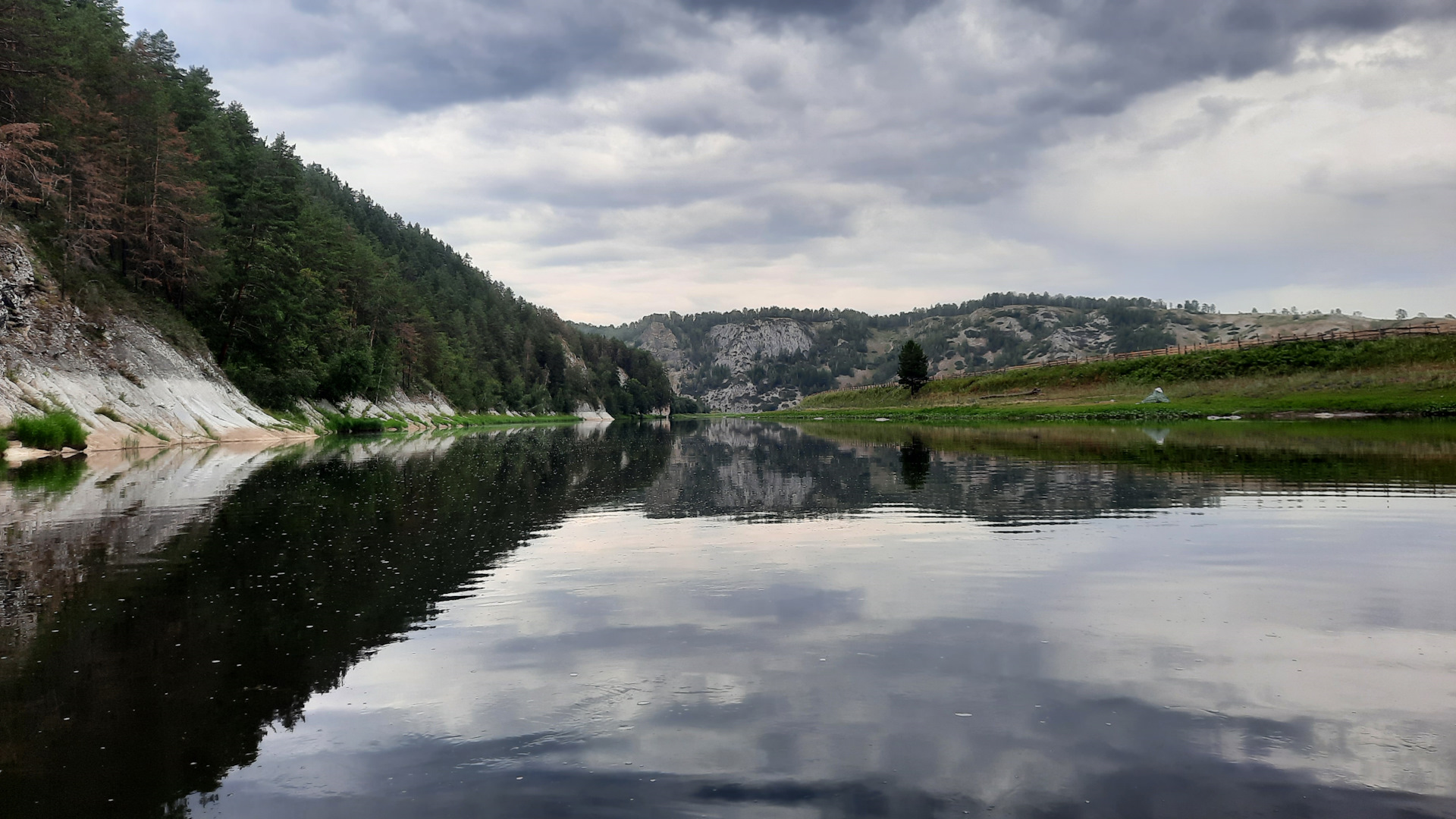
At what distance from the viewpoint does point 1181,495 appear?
25359mm

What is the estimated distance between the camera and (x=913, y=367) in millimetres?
153125

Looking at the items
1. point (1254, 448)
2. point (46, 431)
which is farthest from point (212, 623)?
point (1254, 448)

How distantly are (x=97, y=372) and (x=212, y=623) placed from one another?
5445 cm

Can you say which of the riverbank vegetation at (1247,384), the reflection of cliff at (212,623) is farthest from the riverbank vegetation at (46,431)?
the riverbank vegetation at (1247,384)

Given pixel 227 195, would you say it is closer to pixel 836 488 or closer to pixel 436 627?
pixel 836 488


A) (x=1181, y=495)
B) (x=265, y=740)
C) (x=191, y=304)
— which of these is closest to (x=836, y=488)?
(x=1181, y=495)

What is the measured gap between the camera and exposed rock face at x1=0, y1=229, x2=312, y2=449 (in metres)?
48.3

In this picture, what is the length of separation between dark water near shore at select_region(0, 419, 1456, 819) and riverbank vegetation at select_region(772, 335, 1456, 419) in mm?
59986

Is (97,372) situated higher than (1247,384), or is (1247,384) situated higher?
(97,372)

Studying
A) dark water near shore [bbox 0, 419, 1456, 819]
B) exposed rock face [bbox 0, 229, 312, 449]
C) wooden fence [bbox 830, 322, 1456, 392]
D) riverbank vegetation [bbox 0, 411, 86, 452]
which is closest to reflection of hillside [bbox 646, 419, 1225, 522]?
dark water near shore [bbox 0, 419, 1456, 819]

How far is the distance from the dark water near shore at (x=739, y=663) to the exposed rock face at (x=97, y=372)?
106ft

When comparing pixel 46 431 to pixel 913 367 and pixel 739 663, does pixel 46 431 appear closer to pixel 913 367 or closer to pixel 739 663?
pixel 739 663

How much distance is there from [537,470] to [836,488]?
57.4 feet

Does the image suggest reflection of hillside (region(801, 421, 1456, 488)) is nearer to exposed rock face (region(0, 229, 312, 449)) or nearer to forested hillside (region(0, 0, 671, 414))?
exposed rock face (region(0, 229, 312, 449))
